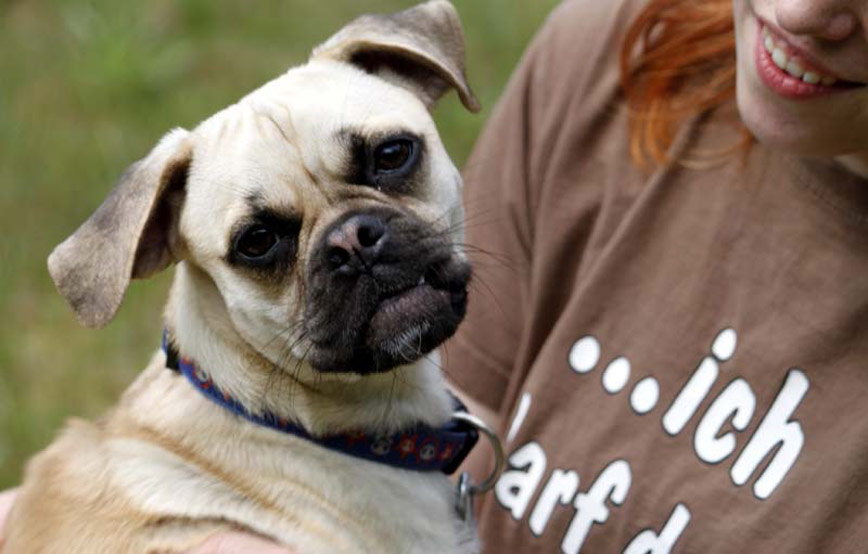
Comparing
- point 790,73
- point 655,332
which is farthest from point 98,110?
point 790,73

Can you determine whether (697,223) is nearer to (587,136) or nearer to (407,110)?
(587,136)

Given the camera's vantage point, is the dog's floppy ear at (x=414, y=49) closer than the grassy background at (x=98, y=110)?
Yes

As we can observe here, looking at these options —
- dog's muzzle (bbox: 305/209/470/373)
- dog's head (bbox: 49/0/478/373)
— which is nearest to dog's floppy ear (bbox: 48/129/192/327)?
dog's head (bbox: 49/0/478/373)

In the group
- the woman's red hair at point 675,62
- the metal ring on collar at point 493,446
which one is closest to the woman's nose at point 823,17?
the woman's red hair at point 675,62

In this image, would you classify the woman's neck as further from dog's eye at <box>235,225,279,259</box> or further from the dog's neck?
dog's eye at <box>235,225,279,259</box>

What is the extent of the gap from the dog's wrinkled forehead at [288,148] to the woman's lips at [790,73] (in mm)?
625

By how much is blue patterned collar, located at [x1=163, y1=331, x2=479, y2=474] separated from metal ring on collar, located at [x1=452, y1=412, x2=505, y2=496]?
21 millimetres

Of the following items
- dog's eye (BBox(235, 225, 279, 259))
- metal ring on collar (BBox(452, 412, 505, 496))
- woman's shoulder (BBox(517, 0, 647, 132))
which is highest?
woman's shoulder (BBox(517, 0, 647, 132))

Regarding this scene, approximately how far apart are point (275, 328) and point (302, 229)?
18 centimetres

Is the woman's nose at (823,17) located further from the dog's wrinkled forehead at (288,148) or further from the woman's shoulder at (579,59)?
the dog's wrinkled forehead at (288,148)

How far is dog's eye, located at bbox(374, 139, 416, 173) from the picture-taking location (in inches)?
86.9

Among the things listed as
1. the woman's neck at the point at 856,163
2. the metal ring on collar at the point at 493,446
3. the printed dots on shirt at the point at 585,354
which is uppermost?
the woman's neck at the point at 856,163

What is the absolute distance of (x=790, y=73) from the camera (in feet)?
6.61

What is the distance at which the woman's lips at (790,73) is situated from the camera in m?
1.98
